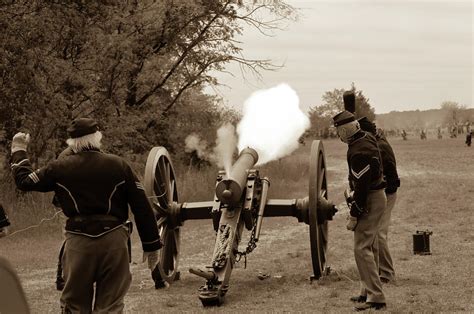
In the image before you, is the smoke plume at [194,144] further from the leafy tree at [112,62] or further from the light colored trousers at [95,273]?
the light colored trousers at [95,273]

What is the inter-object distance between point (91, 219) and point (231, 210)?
144 inches

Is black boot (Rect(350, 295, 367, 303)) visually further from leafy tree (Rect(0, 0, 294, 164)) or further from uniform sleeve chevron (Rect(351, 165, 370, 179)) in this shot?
leafy tree (Rect(0, 0, 294, 164))

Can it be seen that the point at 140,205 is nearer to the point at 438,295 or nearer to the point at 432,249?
the point at 438,295

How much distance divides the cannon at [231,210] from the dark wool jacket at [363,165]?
1.39 metres

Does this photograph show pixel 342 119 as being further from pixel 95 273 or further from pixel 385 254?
pixel 95 273

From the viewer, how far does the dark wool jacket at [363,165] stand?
7.56 meters

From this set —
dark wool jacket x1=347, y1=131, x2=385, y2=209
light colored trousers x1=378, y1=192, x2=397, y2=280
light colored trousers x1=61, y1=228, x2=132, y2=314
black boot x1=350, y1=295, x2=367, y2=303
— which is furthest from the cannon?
light colored trousers x1=61, y1=228, x2=132, y2=314

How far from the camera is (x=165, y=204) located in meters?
9.53

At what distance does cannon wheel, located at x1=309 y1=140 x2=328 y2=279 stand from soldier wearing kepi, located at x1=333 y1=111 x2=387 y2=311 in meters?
1.14

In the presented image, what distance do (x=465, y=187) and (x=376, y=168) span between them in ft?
50.9

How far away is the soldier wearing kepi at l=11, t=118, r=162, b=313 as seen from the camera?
5.42 metres

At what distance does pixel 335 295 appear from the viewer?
8273mm

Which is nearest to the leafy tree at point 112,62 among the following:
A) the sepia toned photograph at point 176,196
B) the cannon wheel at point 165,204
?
the sepia toned photograph at point 176,196

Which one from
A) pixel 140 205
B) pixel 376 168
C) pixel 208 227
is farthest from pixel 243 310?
pixel 208 227
